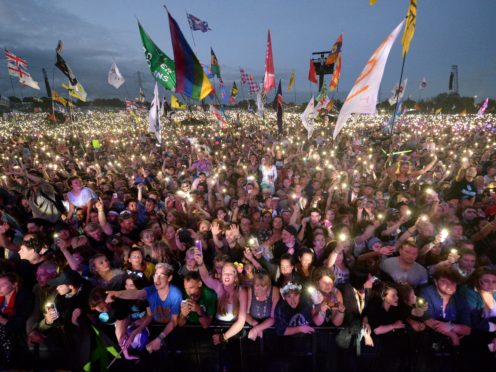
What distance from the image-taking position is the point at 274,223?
17.3 ft

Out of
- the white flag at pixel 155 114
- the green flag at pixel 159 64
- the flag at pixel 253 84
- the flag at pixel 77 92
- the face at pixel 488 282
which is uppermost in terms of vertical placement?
the flag at pixel 253 84

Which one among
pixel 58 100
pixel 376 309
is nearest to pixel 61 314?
pixel 376 309

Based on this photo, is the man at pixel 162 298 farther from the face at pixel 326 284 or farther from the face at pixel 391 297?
the face at pixel 391 297

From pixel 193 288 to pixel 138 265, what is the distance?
1137 mm

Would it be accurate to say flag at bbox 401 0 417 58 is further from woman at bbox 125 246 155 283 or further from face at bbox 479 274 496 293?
woman at bbox 125 246 155 283

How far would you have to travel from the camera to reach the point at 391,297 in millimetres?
3135

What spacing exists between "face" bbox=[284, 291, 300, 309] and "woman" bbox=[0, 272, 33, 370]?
330 centimetres

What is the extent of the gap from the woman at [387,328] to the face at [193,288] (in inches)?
82.4

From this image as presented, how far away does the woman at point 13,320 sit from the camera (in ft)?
11.0

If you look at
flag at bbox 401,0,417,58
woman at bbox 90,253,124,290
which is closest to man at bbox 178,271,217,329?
woman at bbox 90,253,124,290

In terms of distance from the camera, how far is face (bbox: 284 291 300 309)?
3.29 meters

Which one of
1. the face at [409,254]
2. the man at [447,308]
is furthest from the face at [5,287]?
the face at [409,254]

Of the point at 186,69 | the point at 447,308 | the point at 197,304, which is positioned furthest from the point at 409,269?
the point at 186,69

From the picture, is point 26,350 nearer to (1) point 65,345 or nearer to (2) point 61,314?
(1) point 65,345
